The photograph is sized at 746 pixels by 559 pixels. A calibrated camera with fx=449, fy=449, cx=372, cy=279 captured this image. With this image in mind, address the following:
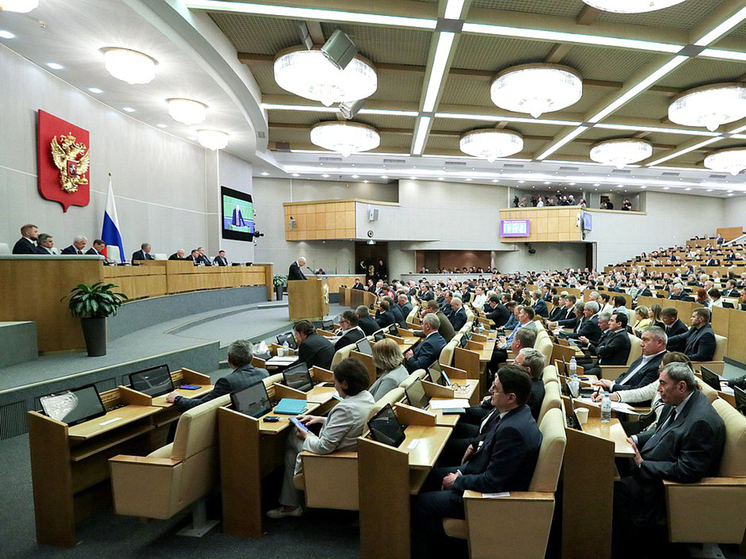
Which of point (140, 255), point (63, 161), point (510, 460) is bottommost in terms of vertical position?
point (510, 460)

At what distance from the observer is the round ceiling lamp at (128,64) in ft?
22.9

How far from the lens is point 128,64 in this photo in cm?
704

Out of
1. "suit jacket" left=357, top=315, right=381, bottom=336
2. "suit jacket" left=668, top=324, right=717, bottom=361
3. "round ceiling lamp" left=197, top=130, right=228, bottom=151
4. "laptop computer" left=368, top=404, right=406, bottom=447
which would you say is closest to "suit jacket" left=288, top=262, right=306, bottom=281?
"suit jacket" left=357, top=315, right=381, bottom=336

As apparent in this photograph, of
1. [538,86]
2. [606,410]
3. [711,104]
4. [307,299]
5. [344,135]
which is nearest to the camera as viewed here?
[606,410]

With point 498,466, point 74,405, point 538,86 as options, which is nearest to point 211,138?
point 538,86

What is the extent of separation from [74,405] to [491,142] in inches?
466

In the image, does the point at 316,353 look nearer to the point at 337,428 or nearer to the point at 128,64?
the point at 337,428

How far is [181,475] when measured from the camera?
2.70m

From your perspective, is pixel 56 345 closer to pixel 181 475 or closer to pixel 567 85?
pixel 181 475

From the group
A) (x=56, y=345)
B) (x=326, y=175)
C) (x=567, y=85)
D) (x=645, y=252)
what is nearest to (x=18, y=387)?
(x=56, y=345)

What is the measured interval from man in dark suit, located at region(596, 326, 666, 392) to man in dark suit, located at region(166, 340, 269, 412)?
2971 mm

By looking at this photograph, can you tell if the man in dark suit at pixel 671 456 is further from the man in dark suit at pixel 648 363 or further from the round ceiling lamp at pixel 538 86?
the round ceiling lamp at pixel 538 86

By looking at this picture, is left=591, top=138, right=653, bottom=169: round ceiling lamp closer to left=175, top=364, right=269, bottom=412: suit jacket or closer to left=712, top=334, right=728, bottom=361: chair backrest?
left=712, top=334, right=728, bottom=361: chair backrest

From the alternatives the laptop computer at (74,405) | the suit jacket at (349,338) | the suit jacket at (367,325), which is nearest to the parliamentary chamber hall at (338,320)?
the laptop computer at (74,405)
